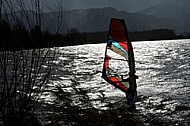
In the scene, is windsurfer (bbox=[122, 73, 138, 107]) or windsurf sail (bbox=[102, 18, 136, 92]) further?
windsurfer (bbox=[122, 73, 138, 107])

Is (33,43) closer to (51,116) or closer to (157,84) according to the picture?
(51,116)

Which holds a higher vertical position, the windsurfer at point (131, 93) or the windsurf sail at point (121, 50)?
the windsurf sail at point (121, 50)

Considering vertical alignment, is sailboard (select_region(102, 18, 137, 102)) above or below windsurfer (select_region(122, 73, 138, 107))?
above

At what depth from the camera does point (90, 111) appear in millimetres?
10789

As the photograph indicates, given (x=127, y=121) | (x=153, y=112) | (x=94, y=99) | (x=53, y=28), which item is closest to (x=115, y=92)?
(x=94, y=99)

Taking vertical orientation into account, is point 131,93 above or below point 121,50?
below

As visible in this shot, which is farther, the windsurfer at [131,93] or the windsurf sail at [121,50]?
the windsurfer at [131,93]

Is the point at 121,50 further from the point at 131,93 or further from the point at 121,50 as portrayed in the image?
the point at 131,93

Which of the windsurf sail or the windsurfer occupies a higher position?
the windsurf sail

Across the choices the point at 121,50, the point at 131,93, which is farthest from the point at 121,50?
the point at 131,93

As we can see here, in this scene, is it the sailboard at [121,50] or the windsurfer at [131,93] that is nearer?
A: the sailboard at [121,50]

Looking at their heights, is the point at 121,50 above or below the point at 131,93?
above

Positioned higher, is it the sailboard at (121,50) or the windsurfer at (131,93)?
the sailboard at (121,50)

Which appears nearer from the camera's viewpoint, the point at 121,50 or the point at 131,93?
the point at 131,93
